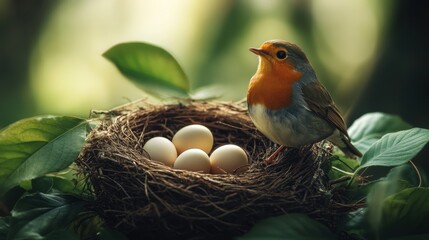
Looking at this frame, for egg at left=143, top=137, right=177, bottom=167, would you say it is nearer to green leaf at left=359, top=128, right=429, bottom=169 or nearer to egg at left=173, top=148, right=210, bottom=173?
egg at left=173, top=148, right=210, bottom=173

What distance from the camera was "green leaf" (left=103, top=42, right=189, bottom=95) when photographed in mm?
1813

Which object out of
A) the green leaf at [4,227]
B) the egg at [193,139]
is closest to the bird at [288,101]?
the egg at [193,139]

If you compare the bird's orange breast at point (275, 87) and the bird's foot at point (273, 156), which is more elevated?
the bird's orange breast at point (275, 87)

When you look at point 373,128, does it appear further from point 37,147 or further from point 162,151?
point 37,147

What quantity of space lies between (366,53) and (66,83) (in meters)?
1.49

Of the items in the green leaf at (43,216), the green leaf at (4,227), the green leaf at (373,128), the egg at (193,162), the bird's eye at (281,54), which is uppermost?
the bird's eye at (281,54)

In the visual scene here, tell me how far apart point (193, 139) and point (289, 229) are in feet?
2.18

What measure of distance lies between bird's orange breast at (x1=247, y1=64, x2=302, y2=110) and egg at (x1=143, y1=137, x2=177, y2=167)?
282mm

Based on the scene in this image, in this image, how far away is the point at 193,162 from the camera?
5.40ft

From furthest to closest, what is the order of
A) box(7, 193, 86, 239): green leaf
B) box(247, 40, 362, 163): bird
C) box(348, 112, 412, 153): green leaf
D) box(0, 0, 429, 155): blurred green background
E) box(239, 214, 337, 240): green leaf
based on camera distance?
box(0, 0, 429, 155): blurred green background < box(348, 112, 412, 153): green leaf < box(247, 40, 362, 163): bird < box(7, 193, 86, 239): green leaf < box(239, 214, 337, 240): green leaf

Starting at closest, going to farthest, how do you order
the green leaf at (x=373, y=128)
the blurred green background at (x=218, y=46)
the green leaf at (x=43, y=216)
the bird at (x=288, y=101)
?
the green leaf at (x=43, y=216), the bird at (x=288, y=101), the green leaf at (x=373, y=128), the blurred green background at (x=218, y=46)

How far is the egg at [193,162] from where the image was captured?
164 centimetres

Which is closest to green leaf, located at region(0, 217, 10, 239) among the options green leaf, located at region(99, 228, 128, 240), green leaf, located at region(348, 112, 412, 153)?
green leaf, located at region(99, 228, 128, 240)

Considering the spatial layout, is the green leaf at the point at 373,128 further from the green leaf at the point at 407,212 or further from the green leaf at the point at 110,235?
the green leaf at the point at 110,235
